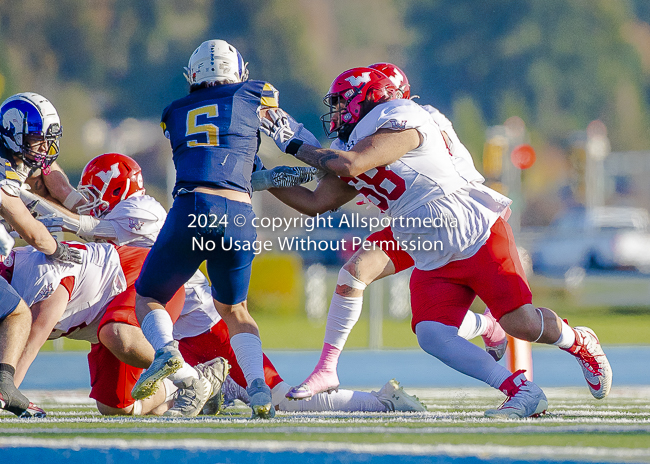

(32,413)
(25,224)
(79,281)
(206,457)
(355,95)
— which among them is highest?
(355,95)

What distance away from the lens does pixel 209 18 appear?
204 feet

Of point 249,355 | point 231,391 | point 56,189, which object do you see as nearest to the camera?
point 249,355

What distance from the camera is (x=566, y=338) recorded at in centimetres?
473

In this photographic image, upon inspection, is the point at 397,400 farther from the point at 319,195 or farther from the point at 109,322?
the point at 109,322

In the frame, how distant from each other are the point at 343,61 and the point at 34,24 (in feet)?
67.5

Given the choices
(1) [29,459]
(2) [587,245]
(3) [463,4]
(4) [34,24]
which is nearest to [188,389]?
(1) [29,459]

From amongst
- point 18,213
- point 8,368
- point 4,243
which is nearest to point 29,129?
point 18,213

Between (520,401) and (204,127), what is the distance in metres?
1.95

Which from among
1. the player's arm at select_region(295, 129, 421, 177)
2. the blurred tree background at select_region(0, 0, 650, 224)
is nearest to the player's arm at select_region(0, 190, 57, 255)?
the player's arm at select_region(295, 129, 421, 177)

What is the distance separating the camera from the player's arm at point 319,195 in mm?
4922

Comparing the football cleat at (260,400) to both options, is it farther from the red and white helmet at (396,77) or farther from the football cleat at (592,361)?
the red and white helmet at (396,77)

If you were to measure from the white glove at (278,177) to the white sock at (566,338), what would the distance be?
1.52 metres

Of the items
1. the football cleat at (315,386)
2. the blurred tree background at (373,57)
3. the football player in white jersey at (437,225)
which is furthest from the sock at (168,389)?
the blurred tree background at (373,57)

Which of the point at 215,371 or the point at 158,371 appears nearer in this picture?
the point at 158,371
